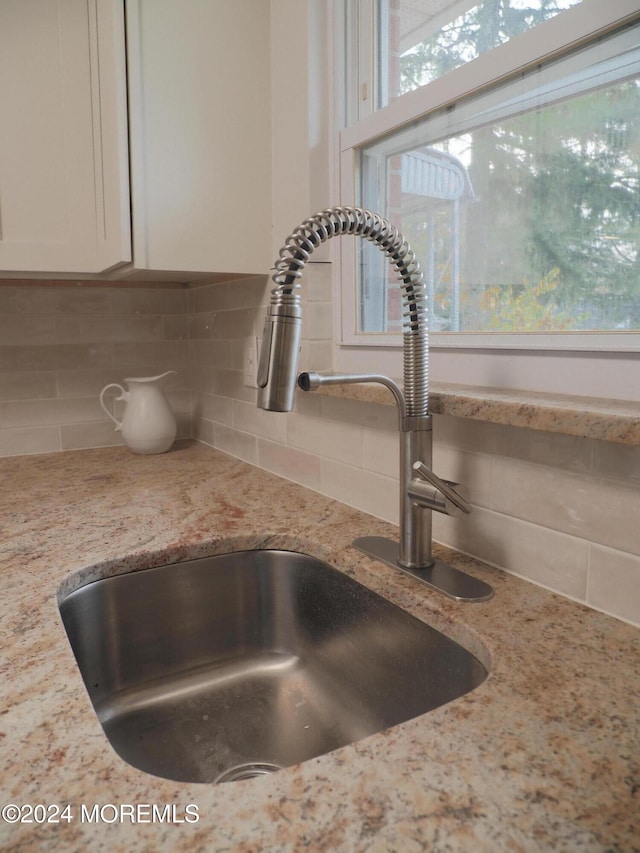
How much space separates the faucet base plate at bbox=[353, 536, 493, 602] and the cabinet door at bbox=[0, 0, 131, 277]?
79 cm

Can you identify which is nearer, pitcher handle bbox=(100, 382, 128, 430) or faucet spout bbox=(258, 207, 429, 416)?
faucet spout bbox=(258, 207, 429, 416)

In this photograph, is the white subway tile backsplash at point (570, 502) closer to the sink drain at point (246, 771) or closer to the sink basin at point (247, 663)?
the sink basin at point (247, 663)

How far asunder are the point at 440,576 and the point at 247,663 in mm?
387

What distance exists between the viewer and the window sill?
0.66 meters

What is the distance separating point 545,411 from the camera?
0.72 metres

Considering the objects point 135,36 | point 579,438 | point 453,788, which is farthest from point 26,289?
point 453,788

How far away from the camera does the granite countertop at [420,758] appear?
44 cm

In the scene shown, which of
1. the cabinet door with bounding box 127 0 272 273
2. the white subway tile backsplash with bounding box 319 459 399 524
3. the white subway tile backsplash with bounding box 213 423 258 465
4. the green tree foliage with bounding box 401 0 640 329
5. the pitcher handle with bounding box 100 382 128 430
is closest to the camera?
the green tree foliage with bounding box 401 0 640 329

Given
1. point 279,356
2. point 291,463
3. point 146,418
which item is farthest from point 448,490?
point 146,418

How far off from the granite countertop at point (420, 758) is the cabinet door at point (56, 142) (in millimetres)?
793

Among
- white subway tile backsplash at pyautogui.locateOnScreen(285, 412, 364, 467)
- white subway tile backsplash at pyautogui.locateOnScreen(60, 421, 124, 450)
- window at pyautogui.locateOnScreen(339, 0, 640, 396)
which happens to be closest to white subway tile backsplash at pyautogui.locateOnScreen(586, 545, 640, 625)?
window at pyautogui.locateOnScreen(339, 0, 640, 396)

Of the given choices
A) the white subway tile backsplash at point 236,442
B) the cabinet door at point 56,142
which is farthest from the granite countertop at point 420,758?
the cabinet door at point 56,142

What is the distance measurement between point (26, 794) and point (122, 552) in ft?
1.70

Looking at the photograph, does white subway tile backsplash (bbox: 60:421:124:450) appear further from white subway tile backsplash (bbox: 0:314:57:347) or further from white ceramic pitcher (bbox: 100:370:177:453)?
white subway tile backsplash (bbox: 0:314:57:347)
